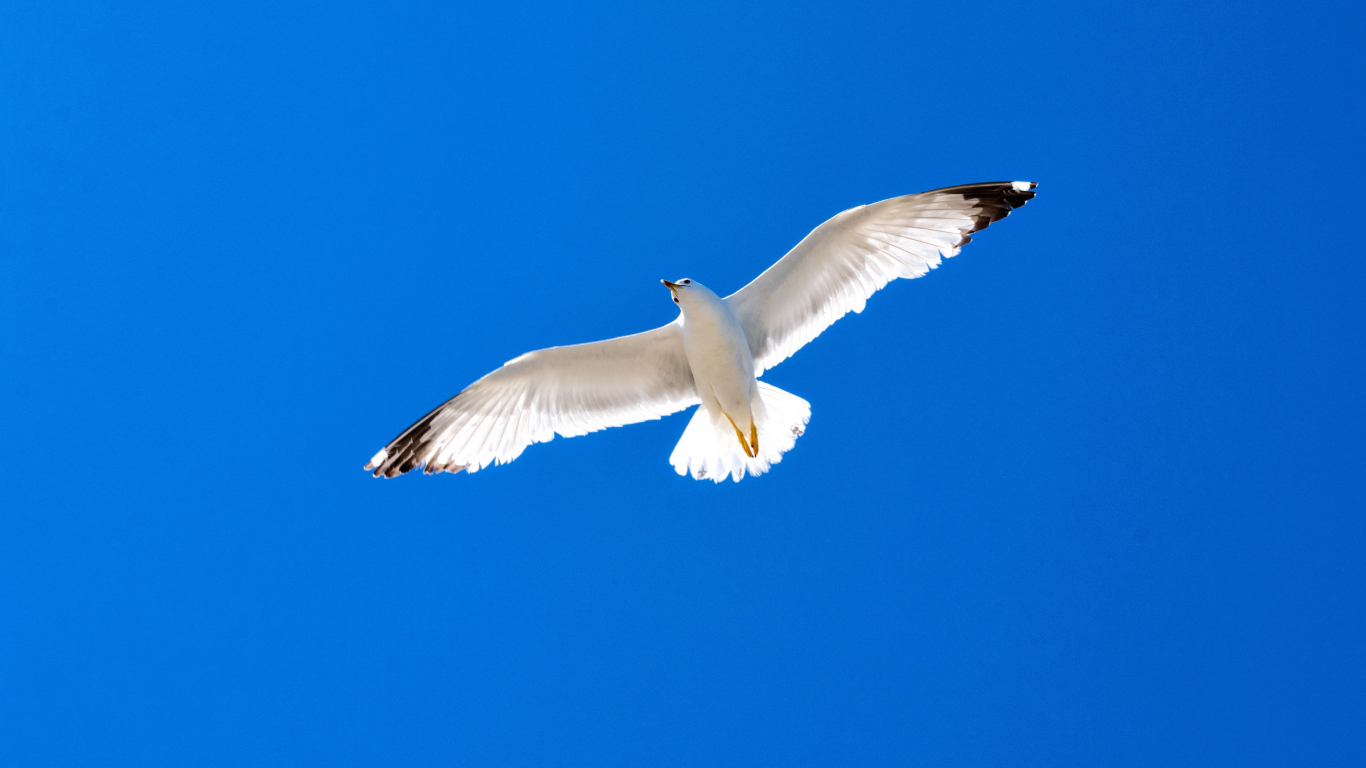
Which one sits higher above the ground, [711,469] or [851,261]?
[851,261]

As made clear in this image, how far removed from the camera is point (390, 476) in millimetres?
6004

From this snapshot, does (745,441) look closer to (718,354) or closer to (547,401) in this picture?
(718,354)

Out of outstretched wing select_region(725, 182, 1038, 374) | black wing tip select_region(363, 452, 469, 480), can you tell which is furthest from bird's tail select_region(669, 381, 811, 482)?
black wing tip select_region(363, 452, 469, 480)

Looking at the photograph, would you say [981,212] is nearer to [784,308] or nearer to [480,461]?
[784,308]

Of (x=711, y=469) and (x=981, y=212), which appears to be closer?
(x=981, y=212)

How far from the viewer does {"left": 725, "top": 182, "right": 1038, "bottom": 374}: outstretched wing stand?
18.8 feet

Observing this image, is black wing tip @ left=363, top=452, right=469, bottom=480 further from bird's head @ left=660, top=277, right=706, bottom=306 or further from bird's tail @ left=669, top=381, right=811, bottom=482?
bird's head @ left=660, top=277, right=706, bottom=306

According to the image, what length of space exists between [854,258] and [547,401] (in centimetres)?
188

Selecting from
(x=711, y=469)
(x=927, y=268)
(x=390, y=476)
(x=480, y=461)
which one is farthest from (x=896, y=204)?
(x=390, y=476)

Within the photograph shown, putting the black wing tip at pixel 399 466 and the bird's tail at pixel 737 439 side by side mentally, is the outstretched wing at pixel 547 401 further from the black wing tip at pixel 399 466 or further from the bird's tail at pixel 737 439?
the bird's tail at pixel 737 439

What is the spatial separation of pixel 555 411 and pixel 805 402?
4.61 ft

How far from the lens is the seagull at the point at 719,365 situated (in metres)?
5.76

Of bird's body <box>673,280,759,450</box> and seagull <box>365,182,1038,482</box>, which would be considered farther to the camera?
seagull <box>365,182,1038,482</box>

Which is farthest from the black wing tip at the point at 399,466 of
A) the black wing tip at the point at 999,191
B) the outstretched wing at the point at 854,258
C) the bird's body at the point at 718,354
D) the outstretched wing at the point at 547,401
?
the black wing tip at the point at 999,191
